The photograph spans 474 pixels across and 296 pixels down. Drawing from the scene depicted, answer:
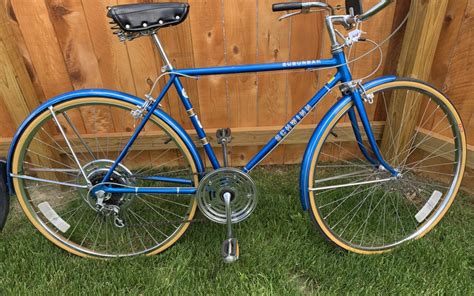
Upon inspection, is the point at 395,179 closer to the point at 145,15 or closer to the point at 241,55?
the point at 241,55

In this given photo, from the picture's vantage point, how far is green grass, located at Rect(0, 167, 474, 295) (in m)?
1.88

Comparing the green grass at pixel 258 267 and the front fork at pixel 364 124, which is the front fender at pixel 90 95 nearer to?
the green grass at pixel 258 267

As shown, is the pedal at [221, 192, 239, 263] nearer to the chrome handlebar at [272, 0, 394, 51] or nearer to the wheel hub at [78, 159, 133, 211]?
the wheel hub at [78, 159, 133, 211]

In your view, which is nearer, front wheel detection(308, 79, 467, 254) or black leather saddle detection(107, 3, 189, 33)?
black leather saddle detection(107, 3, 189, 33)

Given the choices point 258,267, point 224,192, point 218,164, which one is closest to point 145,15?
point 218,164

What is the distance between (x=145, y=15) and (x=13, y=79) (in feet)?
3.80

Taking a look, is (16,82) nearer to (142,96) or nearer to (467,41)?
(142,96)

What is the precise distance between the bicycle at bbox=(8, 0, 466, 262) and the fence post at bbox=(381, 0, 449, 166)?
1cm

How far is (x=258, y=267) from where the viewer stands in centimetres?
199

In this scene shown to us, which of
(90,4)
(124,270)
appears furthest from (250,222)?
(90,4)

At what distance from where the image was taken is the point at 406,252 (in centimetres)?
205

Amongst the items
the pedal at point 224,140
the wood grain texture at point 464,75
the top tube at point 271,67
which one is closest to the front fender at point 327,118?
the top tube at point 271,67

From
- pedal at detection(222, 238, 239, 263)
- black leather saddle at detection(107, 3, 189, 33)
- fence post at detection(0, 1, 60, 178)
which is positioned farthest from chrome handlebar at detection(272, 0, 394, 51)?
fence post at detection(0, 1, 60, 178)

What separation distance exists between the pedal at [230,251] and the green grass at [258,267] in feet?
0.41
